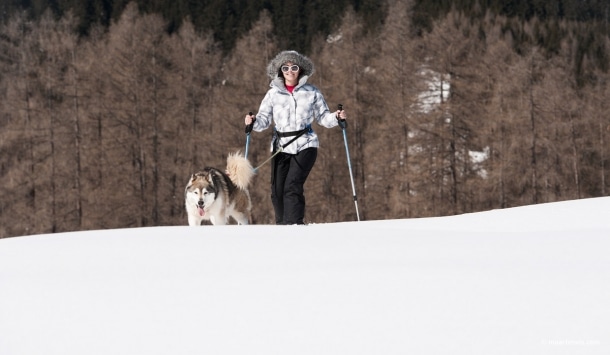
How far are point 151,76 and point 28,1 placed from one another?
4821 centimetres

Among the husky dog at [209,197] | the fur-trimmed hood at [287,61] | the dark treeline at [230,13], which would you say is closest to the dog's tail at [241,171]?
the husky dog at [209,197]

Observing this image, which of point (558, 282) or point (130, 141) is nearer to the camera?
point (558, 282)

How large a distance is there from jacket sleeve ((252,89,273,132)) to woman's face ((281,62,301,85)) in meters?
0.21

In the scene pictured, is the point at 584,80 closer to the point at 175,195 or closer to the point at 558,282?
the point at 175,195

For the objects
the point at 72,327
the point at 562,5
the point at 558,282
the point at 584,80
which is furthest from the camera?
the point at 562,5

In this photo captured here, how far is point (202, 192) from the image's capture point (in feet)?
29.5

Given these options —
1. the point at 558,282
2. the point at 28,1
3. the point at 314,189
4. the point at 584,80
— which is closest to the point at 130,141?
the point at 314,189

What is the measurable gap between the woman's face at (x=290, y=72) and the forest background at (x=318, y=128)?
71.6 feet

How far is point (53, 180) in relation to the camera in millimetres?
31453

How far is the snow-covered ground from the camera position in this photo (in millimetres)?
2355

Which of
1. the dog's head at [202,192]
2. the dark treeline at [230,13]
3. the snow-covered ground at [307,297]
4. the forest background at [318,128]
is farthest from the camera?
the dark treeline at [230,13]

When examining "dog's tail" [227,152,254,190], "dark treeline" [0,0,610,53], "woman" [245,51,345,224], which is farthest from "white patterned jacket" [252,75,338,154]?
"dark treeline" [0,0,610,53]

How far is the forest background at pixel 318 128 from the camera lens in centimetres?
3036

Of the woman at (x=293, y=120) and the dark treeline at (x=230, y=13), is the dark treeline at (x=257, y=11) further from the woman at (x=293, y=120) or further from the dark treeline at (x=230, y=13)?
the woman at (x=293, y=120)
